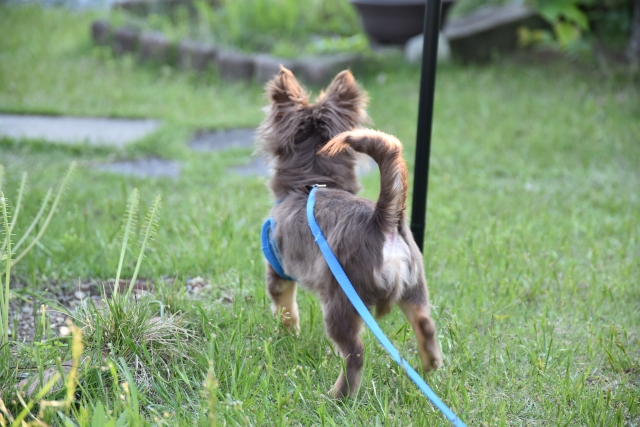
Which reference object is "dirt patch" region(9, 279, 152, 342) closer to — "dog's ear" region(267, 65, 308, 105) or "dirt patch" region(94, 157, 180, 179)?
"dog's ear" region(267, 65, 308, 105)

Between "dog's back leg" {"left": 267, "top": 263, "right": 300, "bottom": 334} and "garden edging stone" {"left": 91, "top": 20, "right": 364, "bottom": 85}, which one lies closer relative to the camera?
"dog's back leg" {"left": 267, "top": 263, "right": 300, "bottom": 334}

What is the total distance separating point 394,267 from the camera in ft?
8.13

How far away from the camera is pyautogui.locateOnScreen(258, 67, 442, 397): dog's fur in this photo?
8.04 feet

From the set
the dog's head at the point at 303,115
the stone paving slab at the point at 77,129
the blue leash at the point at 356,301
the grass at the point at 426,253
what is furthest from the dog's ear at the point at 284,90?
the stone paving slab at the point at 77,129

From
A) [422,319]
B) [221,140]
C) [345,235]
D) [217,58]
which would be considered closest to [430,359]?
[422,319]

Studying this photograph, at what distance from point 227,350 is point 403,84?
17.9ft

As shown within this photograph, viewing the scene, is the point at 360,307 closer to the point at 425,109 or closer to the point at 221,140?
the point at 425,109

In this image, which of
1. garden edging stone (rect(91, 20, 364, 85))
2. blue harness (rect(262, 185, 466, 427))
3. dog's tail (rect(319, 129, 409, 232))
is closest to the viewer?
blue harness (rect(262, 185, 466, 427))

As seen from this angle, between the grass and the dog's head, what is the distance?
2.62ft

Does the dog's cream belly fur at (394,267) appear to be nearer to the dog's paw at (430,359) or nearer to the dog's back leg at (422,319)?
the dog's back leg at (422,319)

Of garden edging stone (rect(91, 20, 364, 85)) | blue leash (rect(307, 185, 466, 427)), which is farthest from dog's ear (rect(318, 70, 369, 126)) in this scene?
garden edging stone (rect(91, 20, 364, 85))

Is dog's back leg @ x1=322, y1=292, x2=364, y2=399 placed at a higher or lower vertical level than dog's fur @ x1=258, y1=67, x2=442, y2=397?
lower

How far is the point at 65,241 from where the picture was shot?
12.7 feet

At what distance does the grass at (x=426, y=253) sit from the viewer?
2.63m
